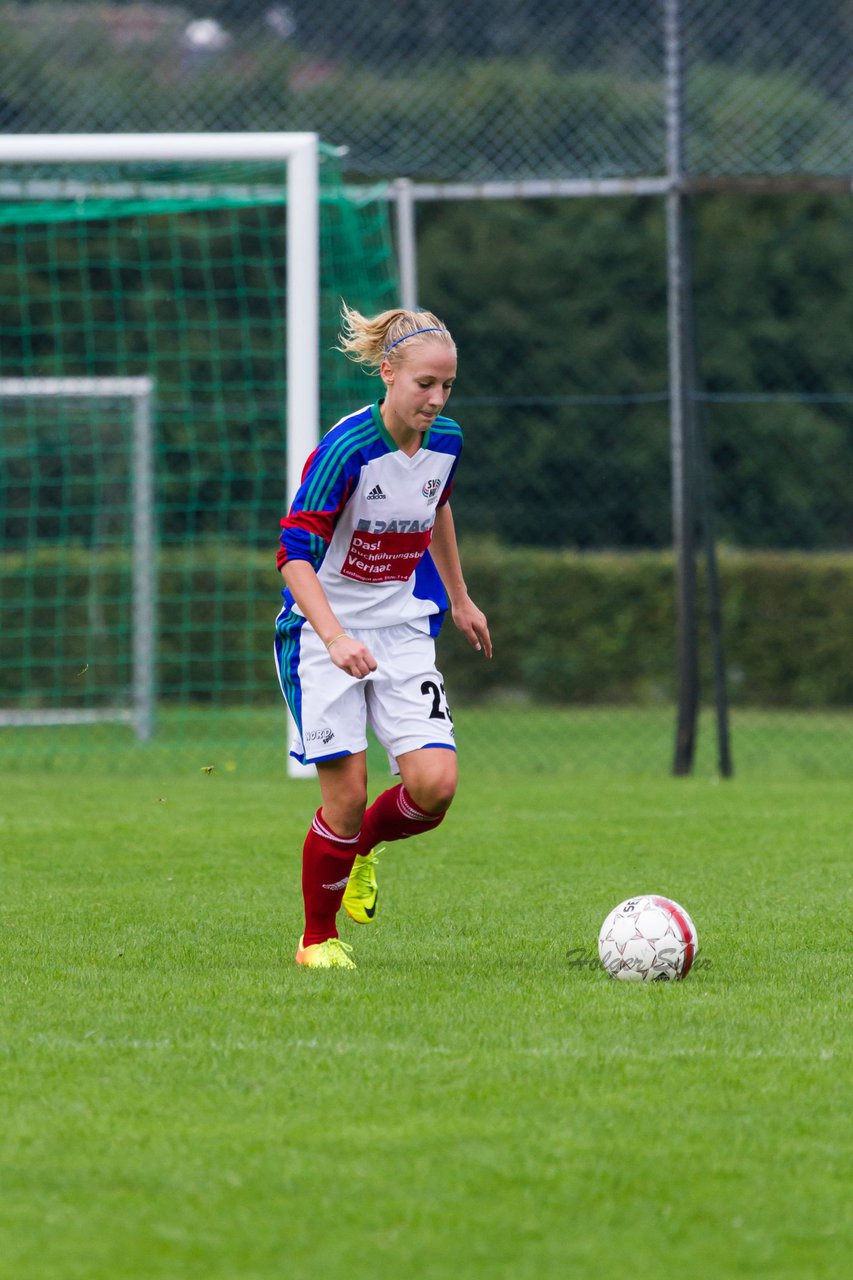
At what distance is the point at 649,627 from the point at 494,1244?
15727mm

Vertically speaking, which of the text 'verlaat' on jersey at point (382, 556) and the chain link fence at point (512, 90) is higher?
the chain link fence at point (512, 90)

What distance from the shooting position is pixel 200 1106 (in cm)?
361

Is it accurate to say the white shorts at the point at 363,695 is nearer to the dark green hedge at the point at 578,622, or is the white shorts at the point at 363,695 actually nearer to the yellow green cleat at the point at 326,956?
the yellow green cleat at the point at 326,956

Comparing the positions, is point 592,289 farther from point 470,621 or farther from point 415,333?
point 415,333

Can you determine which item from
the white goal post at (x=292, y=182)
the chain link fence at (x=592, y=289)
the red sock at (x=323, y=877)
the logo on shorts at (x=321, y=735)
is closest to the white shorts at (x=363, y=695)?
the logo on shorts at (x=321, y=735)

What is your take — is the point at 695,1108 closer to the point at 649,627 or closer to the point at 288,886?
the point at 288,886

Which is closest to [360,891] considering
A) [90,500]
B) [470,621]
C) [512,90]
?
[470,621]

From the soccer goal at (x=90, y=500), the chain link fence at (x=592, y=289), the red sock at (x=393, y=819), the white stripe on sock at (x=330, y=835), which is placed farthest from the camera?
the soccer goal at (x=90, y=500)

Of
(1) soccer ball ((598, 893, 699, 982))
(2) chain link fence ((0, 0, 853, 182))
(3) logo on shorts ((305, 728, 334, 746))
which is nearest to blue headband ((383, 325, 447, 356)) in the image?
(3) logo on shorts ((305, 728, 334, 746))

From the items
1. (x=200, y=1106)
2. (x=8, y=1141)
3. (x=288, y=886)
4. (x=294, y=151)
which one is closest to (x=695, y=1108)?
(x=200, y=1106)

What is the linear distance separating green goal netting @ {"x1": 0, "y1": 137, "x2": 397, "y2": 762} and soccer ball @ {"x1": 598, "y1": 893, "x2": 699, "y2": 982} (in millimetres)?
6324

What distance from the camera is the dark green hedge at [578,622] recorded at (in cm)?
1733

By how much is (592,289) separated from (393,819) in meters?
21.4

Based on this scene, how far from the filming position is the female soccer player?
507 centimetres
